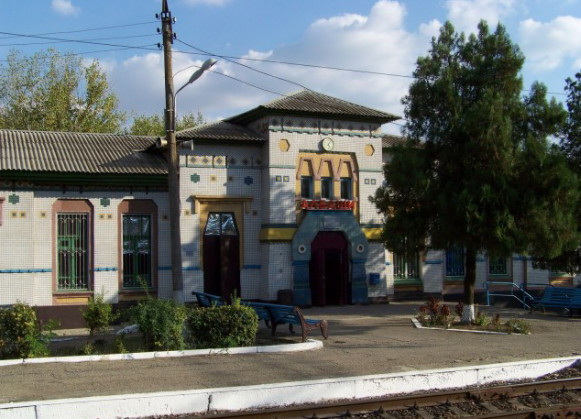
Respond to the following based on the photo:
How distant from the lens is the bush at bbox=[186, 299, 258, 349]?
13.4 metres

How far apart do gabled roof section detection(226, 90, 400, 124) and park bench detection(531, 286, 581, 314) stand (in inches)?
300

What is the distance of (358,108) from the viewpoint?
79.1ft

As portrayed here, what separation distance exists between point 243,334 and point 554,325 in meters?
9.42

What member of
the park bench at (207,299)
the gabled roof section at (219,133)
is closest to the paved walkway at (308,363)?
the park bench at (207,299)

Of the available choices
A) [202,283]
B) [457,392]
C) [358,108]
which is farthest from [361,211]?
[457,392]

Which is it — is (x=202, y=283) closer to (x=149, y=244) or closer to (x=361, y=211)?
(x=149, y=244)

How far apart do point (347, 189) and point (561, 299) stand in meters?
7.66

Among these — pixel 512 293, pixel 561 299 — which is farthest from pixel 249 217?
pixel 512 293

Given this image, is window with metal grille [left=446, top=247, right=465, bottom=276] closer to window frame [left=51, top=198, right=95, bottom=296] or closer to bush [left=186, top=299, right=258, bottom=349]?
window frame [left=51, top=198, right=95, bottom=296]

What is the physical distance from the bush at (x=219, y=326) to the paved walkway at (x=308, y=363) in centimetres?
59

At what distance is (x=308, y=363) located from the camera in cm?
1237

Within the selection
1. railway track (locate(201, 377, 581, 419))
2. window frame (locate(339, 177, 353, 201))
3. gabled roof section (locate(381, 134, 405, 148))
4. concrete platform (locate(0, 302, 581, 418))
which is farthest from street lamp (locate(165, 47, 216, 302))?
gabled roof section (locate(381, 134, 405, 148))

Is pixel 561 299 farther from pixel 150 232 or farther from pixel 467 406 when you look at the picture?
pixel 150 232

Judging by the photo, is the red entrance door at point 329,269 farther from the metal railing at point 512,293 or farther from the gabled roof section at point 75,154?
the gabled roof section at point 75,154
